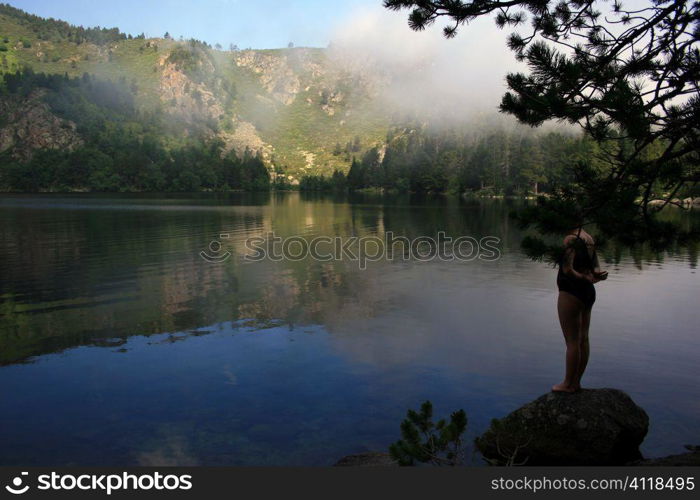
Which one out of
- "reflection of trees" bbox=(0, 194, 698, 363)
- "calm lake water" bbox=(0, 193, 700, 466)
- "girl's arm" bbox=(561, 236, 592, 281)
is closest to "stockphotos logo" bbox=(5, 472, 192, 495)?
"calm lake water" bbox=(0, 193, 700, 466)

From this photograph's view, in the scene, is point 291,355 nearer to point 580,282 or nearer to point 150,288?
point 580,282

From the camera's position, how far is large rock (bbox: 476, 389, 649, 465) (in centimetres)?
891

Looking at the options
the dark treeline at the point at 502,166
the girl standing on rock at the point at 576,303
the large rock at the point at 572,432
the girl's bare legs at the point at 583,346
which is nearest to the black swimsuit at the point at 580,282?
the girl standing on rock at the point at 576,303

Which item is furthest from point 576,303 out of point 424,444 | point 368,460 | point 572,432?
point 368,460

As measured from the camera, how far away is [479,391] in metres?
12.2

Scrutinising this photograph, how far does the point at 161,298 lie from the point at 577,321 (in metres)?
17.2

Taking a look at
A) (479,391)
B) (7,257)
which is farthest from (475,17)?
(7,257)

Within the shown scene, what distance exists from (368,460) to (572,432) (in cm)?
359

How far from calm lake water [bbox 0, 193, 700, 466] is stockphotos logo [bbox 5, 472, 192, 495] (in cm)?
224

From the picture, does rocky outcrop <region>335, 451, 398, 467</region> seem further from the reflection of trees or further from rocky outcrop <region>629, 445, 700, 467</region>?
the reflection of trees

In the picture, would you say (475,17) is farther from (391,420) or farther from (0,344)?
(0,344)

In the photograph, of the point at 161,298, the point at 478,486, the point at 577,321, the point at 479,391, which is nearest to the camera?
the point at 478,486

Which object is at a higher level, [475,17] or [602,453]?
[475,17]

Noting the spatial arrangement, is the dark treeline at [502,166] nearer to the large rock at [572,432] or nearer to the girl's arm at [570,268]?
the large rock at [572,432]
